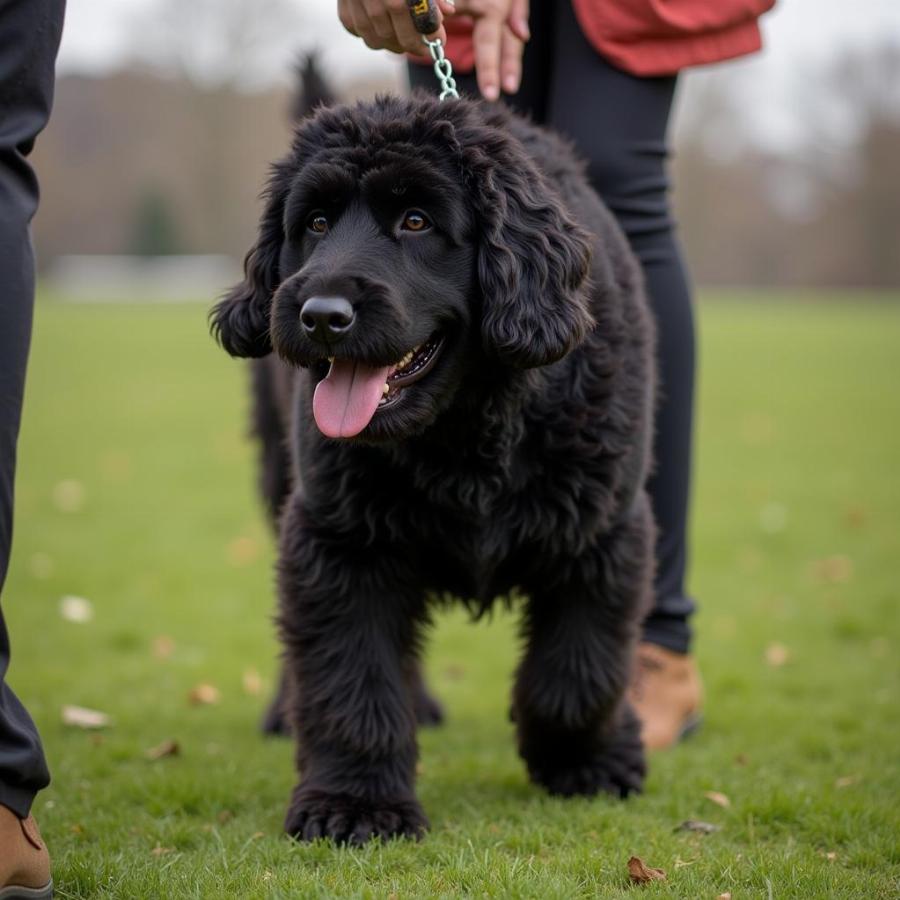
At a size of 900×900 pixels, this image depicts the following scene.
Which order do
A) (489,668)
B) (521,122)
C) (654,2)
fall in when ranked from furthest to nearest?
(489,668), (654,2), (521,122)

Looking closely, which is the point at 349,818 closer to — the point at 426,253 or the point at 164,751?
the point at 164,751

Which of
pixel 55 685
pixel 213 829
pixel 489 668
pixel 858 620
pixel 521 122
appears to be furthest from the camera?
pixel 858 620

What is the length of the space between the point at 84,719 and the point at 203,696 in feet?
1.86

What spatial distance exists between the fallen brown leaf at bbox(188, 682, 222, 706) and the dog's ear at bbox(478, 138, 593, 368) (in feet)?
7.25

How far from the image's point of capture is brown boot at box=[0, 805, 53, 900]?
2162 millimetres

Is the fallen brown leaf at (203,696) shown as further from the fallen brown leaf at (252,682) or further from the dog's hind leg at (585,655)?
the dog's hind leg at (585,655)

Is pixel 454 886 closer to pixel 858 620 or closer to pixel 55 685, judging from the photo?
pixel 55 685

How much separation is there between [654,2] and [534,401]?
126cm

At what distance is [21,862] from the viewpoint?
7.18 ft

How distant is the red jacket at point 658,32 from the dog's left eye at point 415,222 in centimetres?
107

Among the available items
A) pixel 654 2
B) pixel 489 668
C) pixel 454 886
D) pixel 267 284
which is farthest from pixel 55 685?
pixel 654 2

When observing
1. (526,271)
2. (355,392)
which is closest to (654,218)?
(526,271)

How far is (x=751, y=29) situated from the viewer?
3607 mm

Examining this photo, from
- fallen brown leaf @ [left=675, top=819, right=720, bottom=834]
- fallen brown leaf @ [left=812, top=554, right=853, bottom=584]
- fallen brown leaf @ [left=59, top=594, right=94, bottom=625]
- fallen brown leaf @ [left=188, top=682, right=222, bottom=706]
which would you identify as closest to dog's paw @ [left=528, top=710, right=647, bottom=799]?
fallen brown leaf @ [left=675, top=819, right=720, bottom=834]
